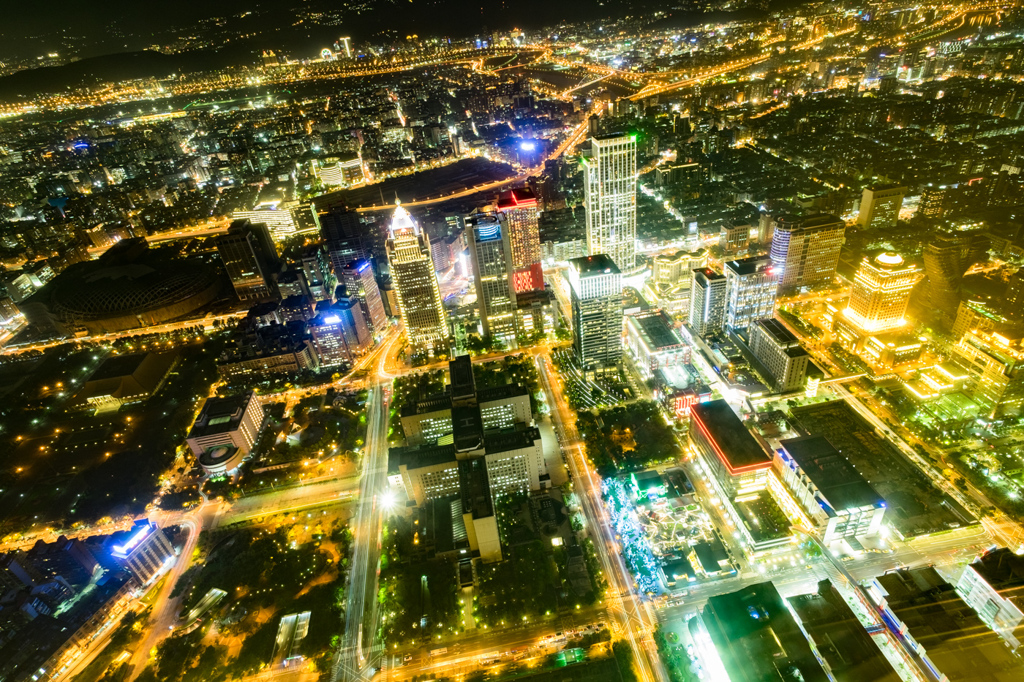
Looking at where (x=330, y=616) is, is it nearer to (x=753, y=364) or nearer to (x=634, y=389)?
(x=634, y=389)

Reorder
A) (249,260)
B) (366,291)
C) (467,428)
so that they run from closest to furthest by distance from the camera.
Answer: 1. (467,428)
2. (366,291)
3. (249,260)

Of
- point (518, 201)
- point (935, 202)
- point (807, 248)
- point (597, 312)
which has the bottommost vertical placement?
point (597, 312)

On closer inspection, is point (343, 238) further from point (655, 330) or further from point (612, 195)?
point (655, 330)

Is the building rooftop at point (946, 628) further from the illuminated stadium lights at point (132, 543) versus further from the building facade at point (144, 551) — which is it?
the illuminated stadium lights at point (132, 543)

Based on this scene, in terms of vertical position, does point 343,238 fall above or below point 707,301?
above

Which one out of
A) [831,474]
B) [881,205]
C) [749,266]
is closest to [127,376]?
[831,474]

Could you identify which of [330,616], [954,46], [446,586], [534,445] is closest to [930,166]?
[954,46]
